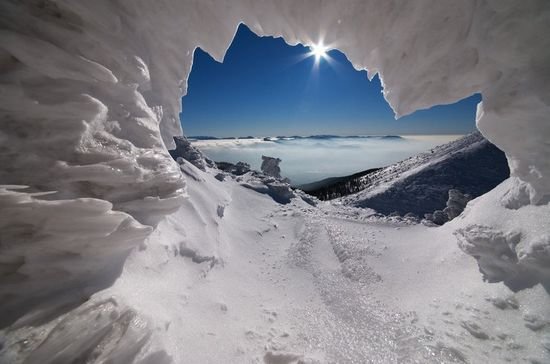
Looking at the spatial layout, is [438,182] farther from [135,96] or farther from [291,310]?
[135,96]

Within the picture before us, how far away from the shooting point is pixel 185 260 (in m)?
8.19

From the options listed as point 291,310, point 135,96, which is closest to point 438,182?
point 291,310

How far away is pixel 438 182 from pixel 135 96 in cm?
5089

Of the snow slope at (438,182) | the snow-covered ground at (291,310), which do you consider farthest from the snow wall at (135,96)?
the snow slope at (438,182)

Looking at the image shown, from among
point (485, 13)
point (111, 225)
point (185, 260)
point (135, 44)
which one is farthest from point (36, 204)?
point (485, 13)

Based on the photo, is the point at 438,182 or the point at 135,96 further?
the point at 438,182

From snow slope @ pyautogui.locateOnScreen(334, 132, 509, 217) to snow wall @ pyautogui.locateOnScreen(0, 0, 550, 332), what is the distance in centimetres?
2638

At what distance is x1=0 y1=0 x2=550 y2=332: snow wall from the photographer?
359 centimetres

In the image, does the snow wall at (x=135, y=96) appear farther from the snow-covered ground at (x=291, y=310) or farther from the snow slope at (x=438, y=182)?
the snow slope at (x=438, y=182)

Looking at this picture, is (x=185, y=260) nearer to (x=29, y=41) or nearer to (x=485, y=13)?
(x=29, y=41)

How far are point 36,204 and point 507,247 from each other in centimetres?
1057

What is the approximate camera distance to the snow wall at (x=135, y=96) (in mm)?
3588

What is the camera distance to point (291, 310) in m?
7.60

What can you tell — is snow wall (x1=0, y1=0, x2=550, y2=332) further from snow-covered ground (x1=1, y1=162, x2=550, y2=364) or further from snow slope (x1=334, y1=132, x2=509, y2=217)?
snow slope (x1=334, y1=132, x2=509, y2=217)
